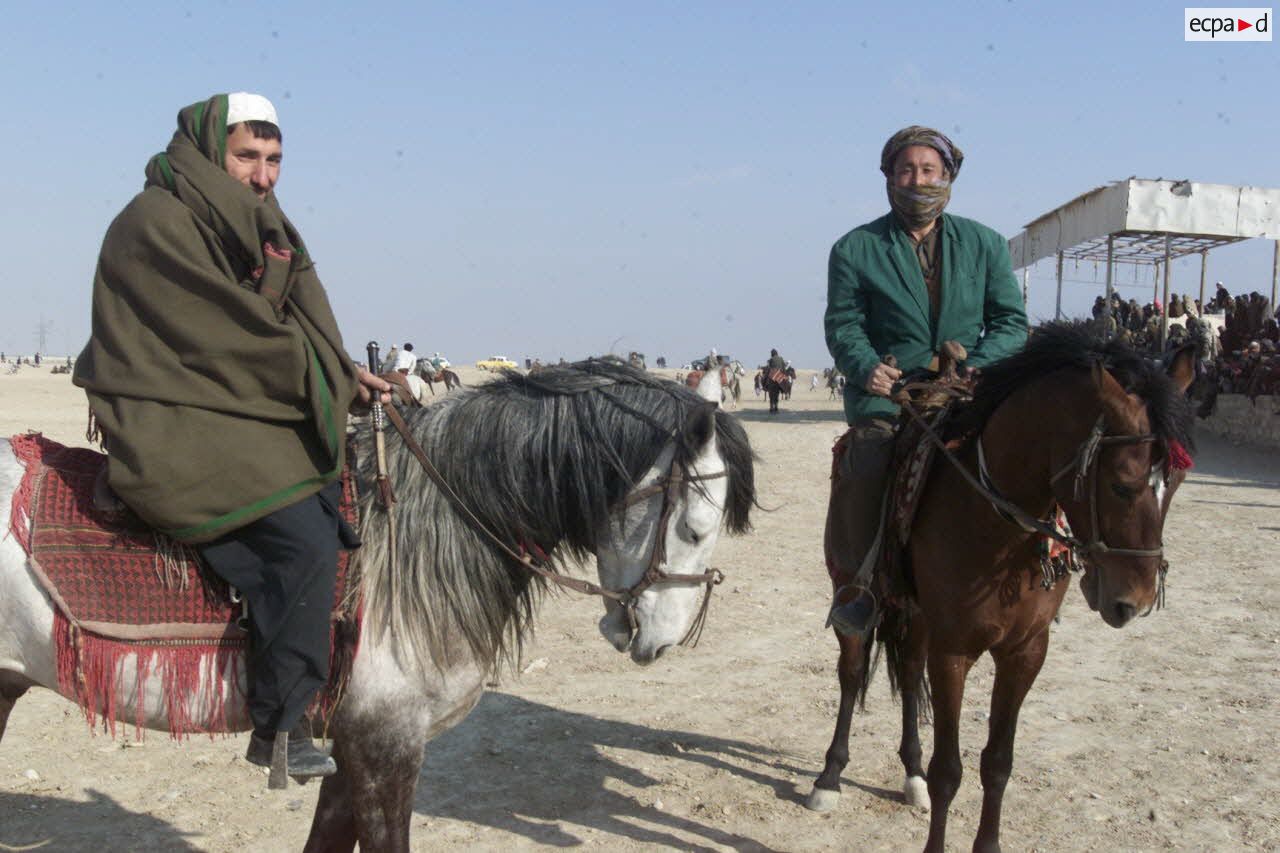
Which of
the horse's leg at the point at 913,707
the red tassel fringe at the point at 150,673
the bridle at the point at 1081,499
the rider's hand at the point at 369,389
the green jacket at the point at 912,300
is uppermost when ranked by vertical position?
the green jacket at the point at 912,300

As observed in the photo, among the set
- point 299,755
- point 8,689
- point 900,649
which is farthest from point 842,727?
point 8,689

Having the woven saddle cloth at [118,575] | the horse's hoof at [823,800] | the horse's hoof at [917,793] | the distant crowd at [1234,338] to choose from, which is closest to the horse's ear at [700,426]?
the woven saddle cloth at [118,575]

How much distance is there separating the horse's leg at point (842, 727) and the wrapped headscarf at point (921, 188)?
6.34ft

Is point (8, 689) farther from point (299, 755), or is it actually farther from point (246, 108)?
point (246, 108)

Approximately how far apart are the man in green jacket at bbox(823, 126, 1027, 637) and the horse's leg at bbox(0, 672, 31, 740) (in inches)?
118

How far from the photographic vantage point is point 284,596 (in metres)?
2.61

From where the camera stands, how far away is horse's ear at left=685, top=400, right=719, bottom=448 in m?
2.78

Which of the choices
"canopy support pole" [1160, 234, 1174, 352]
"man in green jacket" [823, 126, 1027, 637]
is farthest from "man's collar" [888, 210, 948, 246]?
"canopy support pole" [1160, 234, 1174, 352]

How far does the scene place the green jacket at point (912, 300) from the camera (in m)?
4.28

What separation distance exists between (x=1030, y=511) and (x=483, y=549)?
1897 millimetres

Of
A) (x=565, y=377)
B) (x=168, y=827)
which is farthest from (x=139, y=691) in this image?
(x=168, y=827)

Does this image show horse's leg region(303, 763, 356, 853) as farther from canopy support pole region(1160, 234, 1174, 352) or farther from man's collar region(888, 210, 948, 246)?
canopy support pole region(1160, 234, 1174, 352)

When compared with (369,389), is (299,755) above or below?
below

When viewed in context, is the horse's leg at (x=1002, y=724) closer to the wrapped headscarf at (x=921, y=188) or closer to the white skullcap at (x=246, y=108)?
the wrapped headscarf at (x=921, y=188)
